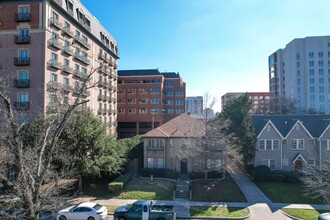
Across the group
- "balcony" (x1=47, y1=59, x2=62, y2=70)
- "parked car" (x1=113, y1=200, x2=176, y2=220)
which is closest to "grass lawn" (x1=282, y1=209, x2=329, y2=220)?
"parked car" (x1=113, y1=200, x2=176, y2=220)

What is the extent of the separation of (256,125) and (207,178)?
1187cm

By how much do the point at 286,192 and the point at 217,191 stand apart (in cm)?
790

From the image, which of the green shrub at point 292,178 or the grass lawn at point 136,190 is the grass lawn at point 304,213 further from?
the grass lawn at point 136,190

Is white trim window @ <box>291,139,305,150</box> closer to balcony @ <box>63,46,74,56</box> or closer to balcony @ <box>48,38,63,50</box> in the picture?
balcony @ <box>63,46,74,56</box>

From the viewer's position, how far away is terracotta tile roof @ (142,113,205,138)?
34.5m

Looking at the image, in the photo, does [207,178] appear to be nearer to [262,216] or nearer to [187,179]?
[187,179]

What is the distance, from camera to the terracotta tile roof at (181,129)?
113 ft

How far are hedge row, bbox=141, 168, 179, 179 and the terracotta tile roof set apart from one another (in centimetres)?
483

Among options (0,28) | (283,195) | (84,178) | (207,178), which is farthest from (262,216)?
(0,28)

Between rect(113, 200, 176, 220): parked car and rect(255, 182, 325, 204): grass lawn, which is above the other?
rect(113, 200, 176, 220): parked car

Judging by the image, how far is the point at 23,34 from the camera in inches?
1347

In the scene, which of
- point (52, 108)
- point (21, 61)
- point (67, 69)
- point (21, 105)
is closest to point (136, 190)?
point (52, 108)

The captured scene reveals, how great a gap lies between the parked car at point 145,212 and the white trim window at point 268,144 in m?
21.4

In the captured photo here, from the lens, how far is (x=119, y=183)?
2878cm
